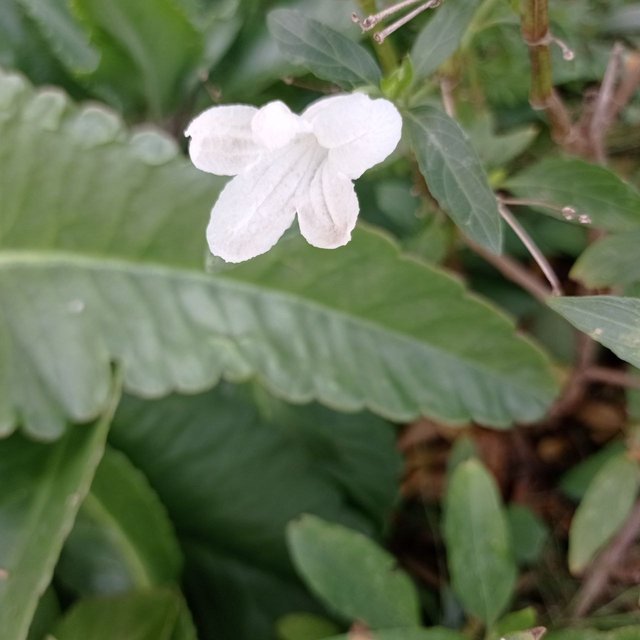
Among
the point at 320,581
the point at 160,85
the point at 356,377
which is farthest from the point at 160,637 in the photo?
the point at 160,85

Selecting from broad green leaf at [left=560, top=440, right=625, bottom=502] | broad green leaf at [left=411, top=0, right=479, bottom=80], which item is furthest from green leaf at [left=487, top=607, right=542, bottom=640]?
broad green leaf at [left=411, top=0, right=479, bottom=80]

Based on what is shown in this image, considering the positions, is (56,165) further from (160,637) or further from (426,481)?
(426,481)

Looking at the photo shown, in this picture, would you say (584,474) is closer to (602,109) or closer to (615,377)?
(615,377)

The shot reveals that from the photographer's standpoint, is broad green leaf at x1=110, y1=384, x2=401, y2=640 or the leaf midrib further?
broad green leaf at x1=110, y1=384, x2=401, y2=640

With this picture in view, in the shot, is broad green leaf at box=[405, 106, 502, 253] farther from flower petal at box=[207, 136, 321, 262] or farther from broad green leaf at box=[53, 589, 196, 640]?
broad green leaf at box=[53, 589, 196, 640]

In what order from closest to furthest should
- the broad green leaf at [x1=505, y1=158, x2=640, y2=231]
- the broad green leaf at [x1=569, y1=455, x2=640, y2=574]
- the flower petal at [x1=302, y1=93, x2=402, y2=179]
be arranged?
1. the flower petal at [x1=302, y1=93, x2=402, y2=179]
2. the broad green leaf at [x1=505, y1=158, x2=640, y2=231]
3. the broad green leaf at [x1=569, y1=455, x2=640, y2=574]

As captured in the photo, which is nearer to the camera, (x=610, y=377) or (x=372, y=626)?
(x=372, y=626)
